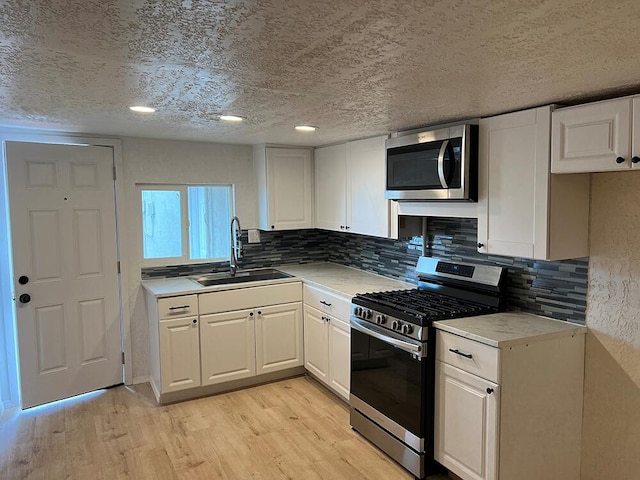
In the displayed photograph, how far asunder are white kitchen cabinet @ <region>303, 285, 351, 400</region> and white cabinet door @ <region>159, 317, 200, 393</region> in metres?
0.92

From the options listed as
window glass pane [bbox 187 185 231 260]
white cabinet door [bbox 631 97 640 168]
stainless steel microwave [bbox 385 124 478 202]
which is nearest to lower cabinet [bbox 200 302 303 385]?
window glass pane [bbox 187 185 231 260]

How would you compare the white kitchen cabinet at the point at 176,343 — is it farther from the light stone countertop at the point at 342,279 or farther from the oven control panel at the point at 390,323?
the oven control panel at the point at 390,323

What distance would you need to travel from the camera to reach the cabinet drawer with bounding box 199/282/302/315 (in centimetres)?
365

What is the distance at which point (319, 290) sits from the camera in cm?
374

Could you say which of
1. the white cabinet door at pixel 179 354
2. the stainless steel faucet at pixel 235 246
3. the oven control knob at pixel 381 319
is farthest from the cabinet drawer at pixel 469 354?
the stainless steel faucet at pixel 235 246

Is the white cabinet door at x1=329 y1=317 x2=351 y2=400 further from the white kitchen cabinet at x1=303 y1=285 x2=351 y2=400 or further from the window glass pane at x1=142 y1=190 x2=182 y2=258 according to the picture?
the window glass pane at x1=142 y1=190 x2=182 y2=258

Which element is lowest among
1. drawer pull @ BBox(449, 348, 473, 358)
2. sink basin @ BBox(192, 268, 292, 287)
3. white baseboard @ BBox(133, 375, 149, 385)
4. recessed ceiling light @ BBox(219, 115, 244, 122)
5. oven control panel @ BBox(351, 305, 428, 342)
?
white baseboard @ BBox(133, 375, 149, 385)

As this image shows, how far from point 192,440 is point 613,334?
2558 mm

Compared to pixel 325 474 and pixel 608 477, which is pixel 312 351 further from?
pixel 608 477

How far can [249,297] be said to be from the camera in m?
3.80

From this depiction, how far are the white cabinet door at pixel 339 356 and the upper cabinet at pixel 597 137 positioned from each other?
1.81 m

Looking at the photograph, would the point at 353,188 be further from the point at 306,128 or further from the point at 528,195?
the point at 528,195

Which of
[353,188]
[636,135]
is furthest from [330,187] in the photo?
[636,135]

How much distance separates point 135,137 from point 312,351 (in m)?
2.28
